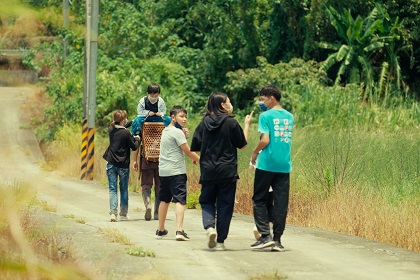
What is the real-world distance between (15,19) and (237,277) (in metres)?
5.85

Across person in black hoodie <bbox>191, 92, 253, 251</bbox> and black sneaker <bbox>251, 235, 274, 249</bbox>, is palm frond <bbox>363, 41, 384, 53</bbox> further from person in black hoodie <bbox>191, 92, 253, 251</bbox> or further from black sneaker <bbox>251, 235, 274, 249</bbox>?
black sneaker <bbox>251, 235, 274, 249</bbox>

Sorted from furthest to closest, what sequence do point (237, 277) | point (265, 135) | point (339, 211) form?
point (339, 211)
point (265, 135)
point (237, 277)

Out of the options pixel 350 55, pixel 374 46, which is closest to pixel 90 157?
pixel 350 55

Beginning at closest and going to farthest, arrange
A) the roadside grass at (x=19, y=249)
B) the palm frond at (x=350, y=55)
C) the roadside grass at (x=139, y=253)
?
1. the roadside grass at (x=19, y=249)
2. the roadside grass at (x=139, y=253)
3. the palm frond at (x=350, y=55)

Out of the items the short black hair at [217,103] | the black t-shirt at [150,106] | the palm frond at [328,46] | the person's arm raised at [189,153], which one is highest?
the palm frond at [328,46]

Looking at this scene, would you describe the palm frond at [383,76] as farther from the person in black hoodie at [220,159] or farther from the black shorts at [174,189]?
the person in black hoodie at [220,159]

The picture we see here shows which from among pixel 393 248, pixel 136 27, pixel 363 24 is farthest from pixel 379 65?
pixel 393 248

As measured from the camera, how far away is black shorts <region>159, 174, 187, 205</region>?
1062 centimetres

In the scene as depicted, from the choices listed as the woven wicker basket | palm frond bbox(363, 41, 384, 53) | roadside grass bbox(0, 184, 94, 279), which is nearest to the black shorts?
the woven wicker basket

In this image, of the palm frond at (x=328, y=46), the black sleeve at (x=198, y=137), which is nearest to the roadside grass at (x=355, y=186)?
the black sleeve at (x=198, y=137)

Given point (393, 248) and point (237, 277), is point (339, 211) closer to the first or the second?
point (393, 248)

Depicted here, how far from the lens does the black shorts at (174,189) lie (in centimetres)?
1062

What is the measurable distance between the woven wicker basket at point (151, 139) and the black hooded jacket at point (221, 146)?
348cm

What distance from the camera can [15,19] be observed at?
2.31 m
